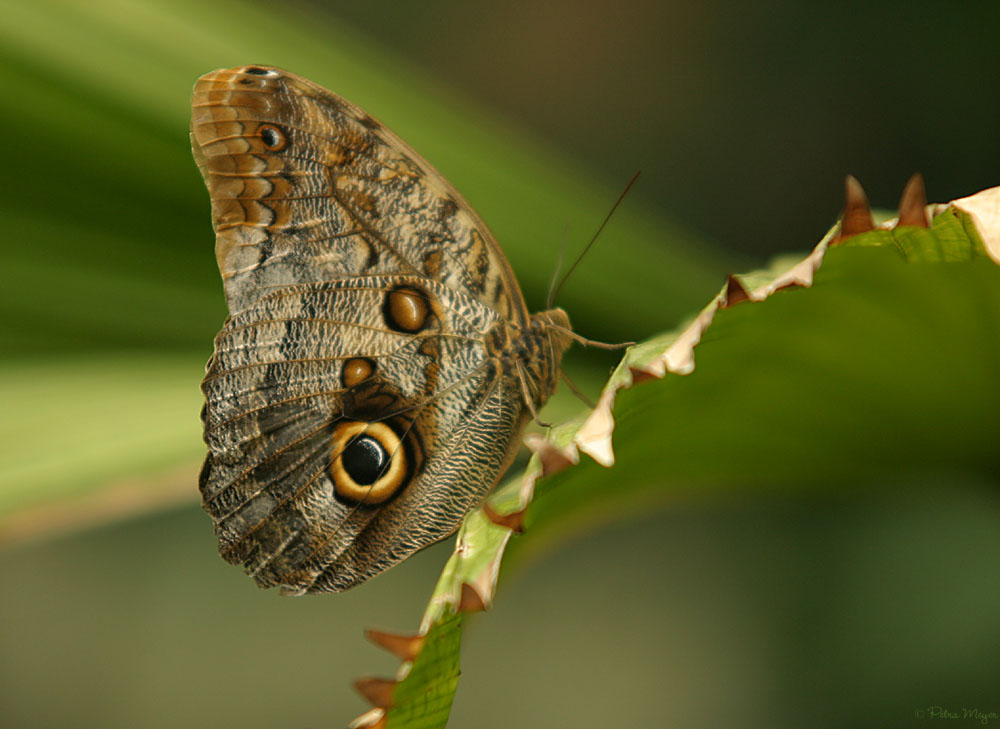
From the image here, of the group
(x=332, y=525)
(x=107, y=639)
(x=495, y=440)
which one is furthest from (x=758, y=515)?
(x=107, y=639)

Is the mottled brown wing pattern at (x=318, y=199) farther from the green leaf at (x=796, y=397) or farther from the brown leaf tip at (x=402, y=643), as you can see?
the brown leaf tip at (x=402, y=643)

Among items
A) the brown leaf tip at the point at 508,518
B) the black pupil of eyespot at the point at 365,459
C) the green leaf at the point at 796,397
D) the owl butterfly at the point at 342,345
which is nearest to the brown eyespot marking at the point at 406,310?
the owl butterfly at the point at 342,345

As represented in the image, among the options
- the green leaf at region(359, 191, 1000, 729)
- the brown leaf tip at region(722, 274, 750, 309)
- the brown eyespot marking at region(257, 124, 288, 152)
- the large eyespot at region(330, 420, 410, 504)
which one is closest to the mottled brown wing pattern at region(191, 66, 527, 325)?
the brown eyespot marking at region(257, 124, 288, 152)

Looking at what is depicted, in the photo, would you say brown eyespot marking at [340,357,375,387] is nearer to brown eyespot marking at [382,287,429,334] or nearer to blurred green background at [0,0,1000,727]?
brown eyespot marking at [382,287,429,334]

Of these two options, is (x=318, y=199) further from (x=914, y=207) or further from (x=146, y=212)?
(x=914, y=207)

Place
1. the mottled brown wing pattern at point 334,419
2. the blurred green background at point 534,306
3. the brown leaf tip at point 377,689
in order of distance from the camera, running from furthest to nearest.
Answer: the blurred green background at point 534,306 < the mottled brown wing pattern at point 334,419 < the brown leaf tip at point 377,689

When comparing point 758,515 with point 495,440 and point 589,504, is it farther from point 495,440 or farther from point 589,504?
point 589,504
